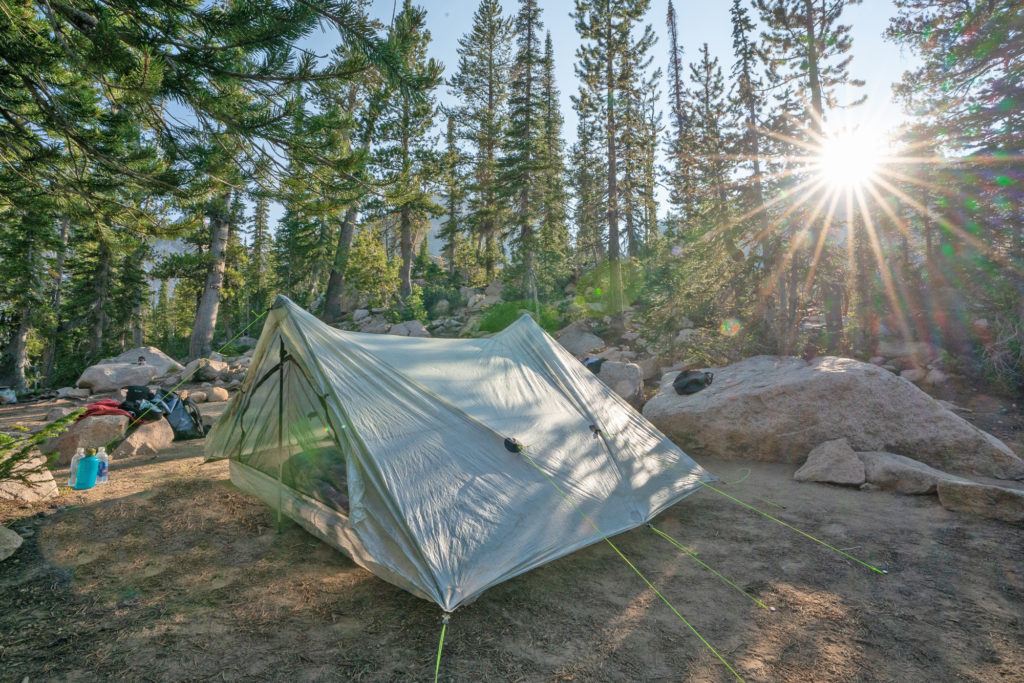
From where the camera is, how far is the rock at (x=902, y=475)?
542cm

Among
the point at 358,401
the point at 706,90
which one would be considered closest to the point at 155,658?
the point at 358,401

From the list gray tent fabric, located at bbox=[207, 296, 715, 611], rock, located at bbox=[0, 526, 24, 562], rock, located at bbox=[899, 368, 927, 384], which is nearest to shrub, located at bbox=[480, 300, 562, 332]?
rock, located at bbox=[899, 368, 927, 384]

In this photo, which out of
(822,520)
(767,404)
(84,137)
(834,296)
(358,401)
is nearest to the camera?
(358,401)

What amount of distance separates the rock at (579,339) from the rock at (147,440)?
488 inches

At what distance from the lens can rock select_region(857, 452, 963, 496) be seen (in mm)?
5418

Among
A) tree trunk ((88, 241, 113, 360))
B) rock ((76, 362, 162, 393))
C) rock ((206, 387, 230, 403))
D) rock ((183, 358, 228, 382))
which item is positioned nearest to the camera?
rock ((206, 387, 230, 403))

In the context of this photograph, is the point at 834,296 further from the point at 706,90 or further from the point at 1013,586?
the point at 706,90

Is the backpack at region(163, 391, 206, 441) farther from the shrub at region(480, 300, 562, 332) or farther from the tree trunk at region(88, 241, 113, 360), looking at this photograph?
the tree trunk at region(88, 241, 113, 360)

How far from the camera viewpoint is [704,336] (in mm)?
13000

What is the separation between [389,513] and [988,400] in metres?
12.5

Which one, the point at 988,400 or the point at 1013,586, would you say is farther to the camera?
the point at 988,400

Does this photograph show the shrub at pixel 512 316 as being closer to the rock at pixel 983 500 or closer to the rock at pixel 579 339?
the rock at pixel 579 339

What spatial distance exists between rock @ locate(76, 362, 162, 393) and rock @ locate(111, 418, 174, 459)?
9.22 meters

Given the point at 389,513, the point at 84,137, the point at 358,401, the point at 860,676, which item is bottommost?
the point at 860,676
